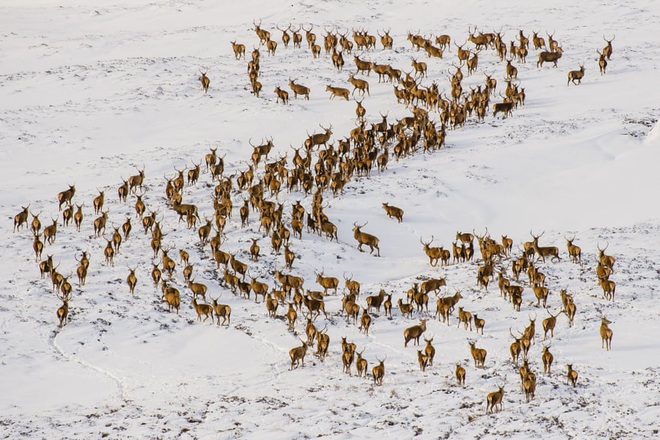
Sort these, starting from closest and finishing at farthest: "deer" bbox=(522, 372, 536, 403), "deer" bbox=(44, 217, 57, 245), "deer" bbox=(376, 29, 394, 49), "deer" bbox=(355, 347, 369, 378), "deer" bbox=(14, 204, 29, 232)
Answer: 1. "deer" bbox=(522, 372, 536, 403)
2. "deer" bbox=(355, 347, 369, 378)
3. "deer" bbox=(44, 217, 57, 245)
4. "deer" bbox=(14, 204, 29, 232)
5. "deer" bbox=(376, 29, 394, 49)

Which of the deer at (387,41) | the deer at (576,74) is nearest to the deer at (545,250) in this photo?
the deer at (576,74)

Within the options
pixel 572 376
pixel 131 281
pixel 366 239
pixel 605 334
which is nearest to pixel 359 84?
pixel 366 239

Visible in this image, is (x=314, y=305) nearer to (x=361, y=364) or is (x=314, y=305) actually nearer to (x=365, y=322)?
(x=365, y=322)

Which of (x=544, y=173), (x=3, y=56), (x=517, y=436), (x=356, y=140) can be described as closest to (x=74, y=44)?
(x=3, y=56)

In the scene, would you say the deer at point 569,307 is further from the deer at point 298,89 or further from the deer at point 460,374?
the deer at point 298,89

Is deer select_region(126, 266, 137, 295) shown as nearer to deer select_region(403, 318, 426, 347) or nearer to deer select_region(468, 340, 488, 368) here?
deer select_region(403, 318, 426, 347)

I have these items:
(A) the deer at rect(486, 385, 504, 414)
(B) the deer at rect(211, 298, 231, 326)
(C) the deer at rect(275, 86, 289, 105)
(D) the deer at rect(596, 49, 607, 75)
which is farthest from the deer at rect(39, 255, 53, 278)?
(D) the deer at rect(596, 49, 607, 75)
